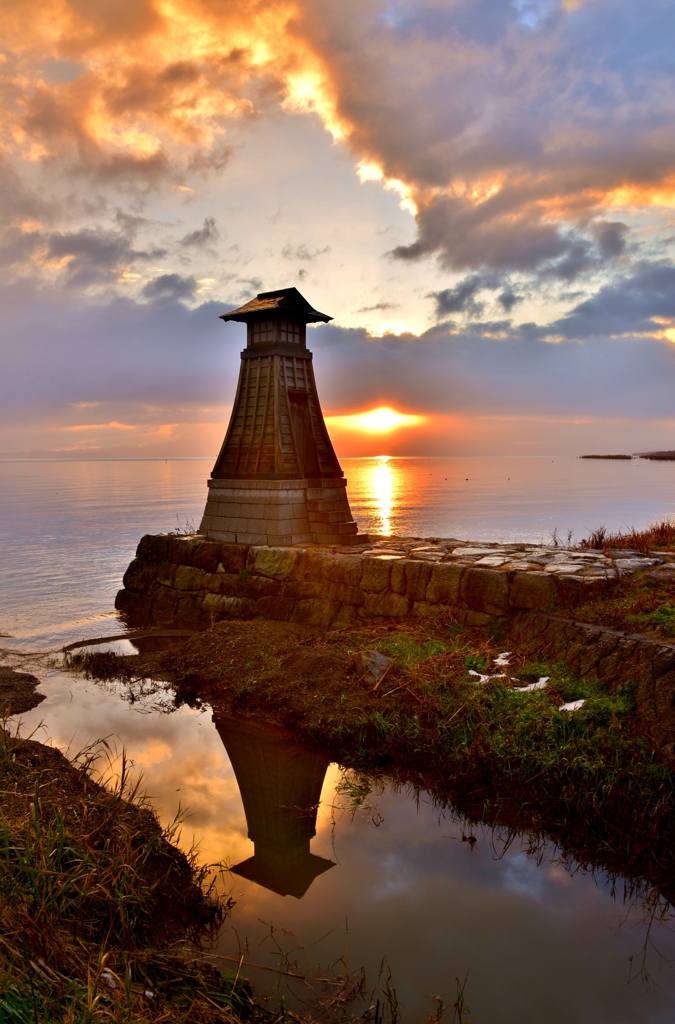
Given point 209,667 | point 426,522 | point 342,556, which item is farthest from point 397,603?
point 426,522

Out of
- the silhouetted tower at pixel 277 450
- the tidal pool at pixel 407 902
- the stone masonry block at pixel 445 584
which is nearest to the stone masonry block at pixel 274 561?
the silhouetted tower at pixel 277 450

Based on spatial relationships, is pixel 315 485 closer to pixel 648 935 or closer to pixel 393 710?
pixel 393 710

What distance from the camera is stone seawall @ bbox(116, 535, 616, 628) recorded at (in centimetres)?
981

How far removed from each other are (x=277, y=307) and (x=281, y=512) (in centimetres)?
435

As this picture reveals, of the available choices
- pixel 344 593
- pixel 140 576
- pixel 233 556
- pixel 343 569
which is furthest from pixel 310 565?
pixel 140 576

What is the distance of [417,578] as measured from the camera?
1091 cm

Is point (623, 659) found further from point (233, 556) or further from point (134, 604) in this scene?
point (134, 604)

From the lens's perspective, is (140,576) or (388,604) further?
(140,576)

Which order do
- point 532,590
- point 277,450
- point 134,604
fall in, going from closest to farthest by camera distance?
point 532,590
point 277,450
point 134,604

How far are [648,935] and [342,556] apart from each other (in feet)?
27.1

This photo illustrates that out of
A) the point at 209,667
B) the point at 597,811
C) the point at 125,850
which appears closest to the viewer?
the point at 125,850

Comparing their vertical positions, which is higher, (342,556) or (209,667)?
(342,556)

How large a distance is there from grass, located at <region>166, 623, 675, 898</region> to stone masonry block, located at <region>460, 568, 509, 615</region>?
56cm

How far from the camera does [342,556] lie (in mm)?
12195
